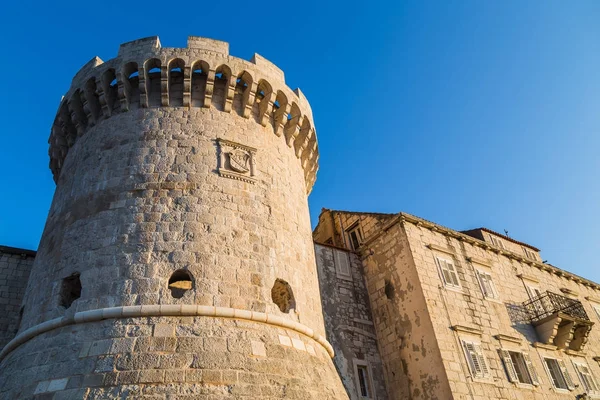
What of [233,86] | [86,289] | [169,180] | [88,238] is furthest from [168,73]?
[86,289]

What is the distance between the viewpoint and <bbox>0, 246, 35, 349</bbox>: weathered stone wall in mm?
10859

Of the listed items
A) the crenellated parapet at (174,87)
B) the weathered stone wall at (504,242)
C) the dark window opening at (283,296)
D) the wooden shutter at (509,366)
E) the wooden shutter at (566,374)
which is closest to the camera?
the dark window opening at (283,296)

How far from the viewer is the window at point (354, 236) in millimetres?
16797

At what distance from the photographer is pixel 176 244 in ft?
24.3

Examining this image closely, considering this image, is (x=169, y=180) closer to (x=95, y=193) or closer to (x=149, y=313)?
(x=95, y=193)

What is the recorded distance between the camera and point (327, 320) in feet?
43.5

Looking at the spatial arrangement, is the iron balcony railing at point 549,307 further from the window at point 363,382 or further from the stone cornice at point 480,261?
the window at point 363,382

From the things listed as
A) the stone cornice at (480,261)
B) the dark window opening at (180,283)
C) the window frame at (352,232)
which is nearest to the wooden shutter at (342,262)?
the window frame at (352,232)

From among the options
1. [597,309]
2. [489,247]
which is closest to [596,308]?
[597,309]

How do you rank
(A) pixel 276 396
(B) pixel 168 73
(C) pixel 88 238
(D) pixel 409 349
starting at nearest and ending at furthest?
(A) pixel 276 396, (C) pixel 88 238, (B) pixel 168 73, (D) pixel 409 349

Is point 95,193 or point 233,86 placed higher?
→ point 233,86

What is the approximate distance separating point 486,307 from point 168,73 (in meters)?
12.3

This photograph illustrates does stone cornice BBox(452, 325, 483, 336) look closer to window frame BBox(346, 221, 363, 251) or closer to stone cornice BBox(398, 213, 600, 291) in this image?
stone cornice BBox(398, 213, 600, 291)

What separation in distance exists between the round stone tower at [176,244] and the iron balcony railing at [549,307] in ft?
35.3
